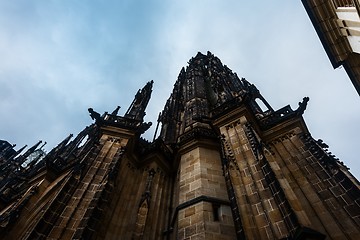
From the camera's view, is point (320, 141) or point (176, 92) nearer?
point (320, 141)

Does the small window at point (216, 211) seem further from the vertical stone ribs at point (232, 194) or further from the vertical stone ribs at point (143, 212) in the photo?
the vertical stone ribs at point (143, 212)

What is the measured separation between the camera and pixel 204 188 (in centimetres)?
942

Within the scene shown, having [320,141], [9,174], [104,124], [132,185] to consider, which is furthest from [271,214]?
[9,174]

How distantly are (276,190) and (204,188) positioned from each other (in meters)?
3.28

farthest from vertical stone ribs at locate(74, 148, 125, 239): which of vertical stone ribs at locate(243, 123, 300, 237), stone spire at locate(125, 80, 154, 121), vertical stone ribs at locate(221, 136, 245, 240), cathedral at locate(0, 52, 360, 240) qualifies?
stone spire at locate(125, 80, 154, 121)

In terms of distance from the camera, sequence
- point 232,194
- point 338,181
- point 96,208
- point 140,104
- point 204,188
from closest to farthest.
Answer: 1. point 232,194
2. point 96,208
3. point 338,181
4. point 204,188
5. point 140,104

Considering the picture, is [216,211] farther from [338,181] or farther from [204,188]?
[338,181]

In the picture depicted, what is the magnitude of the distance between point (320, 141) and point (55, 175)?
41.5 feet

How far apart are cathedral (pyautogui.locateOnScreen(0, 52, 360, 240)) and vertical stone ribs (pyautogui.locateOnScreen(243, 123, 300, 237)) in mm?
26

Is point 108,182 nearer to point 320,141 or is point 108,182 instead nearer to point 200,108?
point 320,141

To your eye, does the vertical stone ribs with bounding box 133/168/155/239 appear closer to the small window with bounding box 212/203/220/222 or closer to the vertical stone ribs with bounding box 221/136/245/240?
the small window with bounding box 212/203/220/222

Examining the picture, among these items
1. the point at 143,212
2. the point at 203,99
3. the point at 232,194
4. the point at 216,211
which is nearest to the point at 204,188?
the point at 216,211

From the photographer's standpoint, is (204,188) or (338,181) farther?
(204,188)

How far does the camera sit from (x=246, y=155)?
28.6 feet
